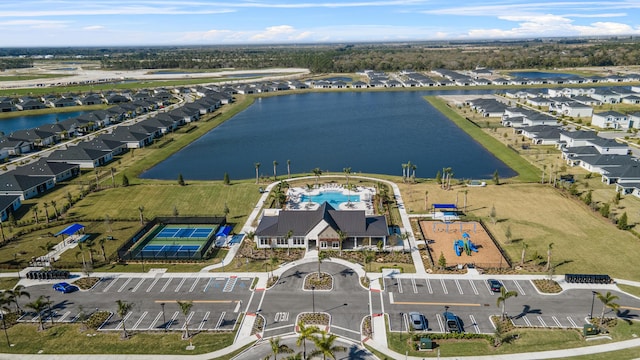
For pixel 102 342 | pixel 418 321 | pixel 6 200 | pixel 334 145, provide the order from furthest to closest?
1. pixel 334 145
2. pixel 6 200
3. pixel 418 321
4. pixel 102 342

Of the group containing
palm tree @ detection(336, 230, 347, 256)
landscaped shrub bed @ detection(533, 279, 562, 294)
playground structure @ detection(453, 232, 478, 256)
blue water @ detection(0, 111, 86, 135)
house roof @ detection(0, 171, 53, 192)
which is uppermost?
blue water @ detection(0, 111, 86, 135)

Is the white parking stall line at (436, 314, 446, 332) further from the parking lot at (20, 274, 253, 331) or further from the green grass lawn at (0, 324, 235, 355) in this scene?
the parking lot at (20, 274, 253, 331)

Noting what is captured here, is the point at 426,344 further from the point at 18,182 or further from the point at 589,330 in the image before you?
the point at 18,182

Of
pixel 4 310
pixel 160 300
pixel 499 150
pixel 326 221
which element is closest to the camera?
pixel 4 310

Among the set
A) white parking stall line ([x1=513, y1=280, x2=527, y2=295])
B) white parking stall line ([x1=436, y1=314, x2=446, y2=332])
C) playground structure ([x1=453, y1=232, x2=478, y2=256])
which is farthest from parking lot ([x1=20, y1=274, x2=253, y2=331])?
white parking stall line ([x1=513, y1=280, x2=527, y2=295])

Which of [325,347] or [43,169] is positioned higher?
[43,169]

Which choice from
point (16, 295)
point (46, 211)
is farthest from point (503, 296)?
point (46, 211)

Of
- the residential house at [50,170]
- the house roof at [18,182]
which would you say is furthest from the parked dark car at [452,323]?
the residential house at [50,170]
